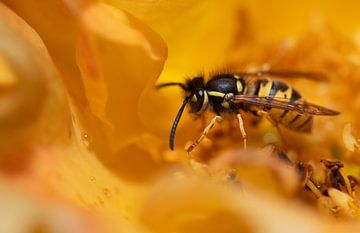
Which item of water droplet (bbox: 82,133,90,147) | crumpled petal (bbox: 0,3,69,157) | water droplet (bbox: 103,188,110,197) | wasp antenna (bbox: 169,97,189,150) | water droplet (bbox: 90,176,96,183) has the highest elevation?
crumpled petal (bbox: 0,3,69,157)

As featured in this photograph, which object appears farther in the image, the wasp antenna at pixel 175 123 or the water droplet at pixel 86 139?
the wasp antenna at pixel 175 123

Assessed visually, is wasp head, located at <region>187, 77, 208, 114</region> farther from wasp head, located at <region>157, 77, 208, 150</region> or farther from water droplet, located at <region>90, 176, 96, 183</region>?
water droplet, located at <region>90, 176, 96, 183</region>

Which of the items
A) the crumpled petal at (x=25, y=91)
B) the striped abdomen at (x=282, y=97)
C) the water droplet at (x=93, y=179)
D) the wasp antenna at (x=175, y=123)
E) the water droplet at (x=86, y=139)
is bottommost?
the water droplet at (x=93, y=179)

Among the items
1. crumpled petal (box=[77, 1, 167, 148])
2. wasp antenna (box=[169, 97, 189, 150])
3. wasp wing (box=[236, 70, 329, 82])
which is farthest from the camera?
wasp wing (box=[236, 70, 329, 82])

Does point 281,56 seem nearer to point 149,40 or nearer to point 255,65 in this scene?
point 255,65

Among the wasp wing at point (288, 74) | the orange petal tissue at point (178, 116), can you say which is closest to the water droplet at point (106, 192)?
the orange petal tissue at point (178, 116)

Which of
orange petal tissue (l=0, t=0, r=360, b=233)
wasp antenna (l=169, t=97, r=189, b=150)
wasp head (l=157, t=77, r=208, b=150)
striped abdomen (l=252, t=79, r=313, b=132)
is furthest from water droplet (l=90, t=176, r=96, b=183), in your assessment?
striped abdomen (l=252, t=79, r=313, b=132)

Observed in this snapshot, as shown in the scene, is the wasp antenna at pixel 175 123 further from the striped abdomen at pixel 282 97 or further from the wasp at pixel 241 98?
the striped abdomen at pixel 282 97
